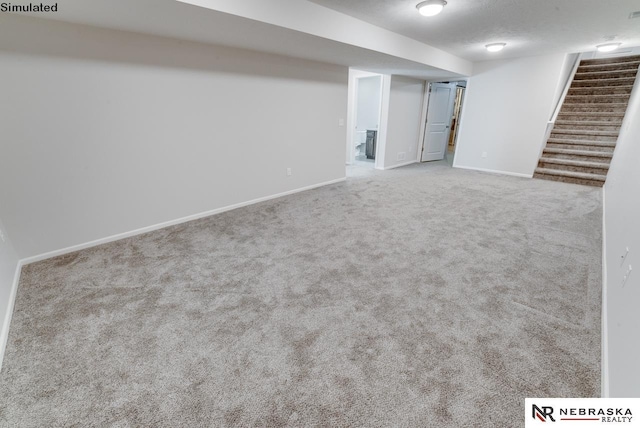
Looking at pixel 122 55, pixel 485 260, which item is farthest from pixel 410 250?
pixel 122 55

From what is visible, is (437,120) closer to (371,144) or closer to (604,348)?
(371,144)

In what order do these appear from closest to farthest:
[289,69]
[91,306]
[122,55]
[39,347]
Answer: [39,347], [91,306], [122,55], [289,69]

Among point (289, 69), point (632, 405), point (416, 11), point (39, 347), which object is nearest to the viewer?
point (632, 405)

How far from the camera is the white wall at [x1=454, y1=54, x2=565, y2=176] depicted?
5.21 meters

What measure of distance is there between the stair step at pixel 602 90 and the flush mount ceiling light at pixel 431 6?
567 centimetres

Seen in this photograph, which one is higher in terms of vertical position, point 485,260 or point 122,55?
point 122,55

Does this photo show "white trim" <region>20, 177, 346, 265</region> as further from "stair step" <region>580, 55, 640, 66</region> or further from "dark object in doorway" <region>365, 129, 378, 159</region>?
"stair step" <region>580, 55, 640, 66</region>

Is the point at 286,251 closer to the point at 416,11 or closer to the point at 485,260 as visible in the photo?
the point at 485,260

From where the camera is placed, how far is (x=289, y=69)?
3.88m

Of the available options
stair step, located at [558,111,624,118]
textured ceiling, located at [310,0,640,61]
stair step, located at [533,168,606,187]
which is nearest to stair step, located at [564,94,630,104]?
stair step, located at [558,111,624,118]

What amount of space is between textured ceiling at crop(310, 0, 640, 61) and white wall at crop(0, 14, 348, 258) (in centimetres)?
145

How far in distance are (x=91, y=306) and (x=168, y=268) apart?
0.56 m

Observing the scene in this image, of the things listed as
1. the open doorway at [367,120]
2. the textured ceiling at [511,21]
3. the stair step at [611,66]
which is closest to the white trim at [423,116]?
the open doorway at [367,120]

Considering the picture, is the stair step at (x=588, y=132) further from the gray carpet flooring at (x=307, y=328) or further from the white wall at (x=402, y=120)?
the gray carpet flooring at (x=307, y=328)
